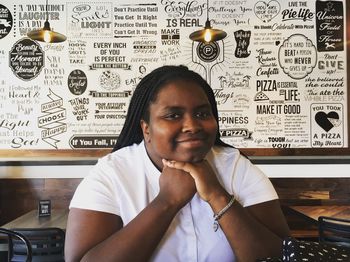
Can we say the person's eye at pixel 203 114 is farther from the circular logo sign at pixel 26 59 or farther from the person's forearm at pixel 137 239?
the circular logo sign at pixel 26 59

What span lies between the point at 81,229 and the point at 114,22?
10.4 ft

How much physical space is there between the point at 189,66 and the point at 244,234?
293 centimetres

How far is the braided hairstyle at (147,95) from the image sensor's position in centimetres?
113

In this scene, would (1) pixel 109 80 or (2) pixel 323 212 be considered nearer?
(2) pixel 323 212

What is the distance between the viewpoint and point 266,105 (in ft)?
12.5

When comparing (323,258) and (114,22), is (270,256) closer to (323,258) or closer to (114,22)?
(323,258)

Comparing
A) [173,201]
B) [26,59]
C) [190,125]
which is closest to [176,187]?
[173,201]

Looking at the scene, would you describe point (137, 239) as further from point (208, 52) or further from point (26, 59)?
point (26, 59)

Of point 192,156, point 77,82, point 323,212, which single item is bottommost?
point 323,212

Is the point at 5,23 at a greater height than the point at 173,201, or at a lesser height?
greater

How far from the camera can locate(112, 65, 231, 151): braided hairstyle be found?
113 centimetres

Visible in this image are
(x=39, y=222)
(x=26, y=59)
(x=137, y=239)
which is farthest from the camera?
(x=26, y=59)

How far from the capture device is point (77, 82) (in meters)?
3.80

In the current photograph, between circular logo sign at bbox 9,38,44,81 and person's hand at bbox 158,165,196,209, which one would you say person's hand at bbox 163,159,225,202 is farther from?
circular logo sign at bbox 9,38,44,81
